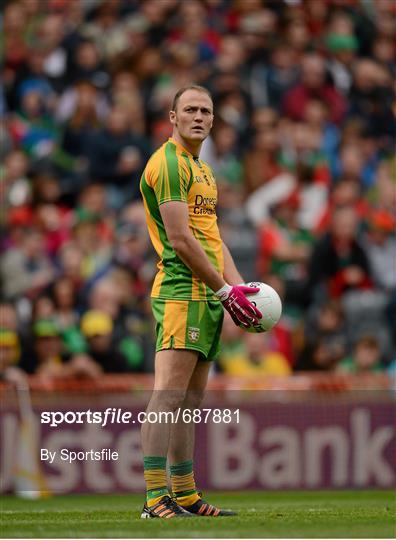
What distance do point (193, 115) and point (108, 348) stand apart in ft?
19.3

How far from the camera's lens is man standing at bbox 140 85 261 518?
7297 mm

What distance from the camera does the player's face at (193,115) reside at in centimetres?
754

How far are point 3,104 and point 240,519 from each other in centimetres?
1057

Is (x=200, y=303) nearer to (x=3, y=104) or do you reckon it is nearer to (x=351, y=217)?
(x=351, y=217)

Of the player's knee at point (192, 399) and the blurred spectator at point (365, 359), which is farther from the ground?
the blurred spectator at point (365, 359)

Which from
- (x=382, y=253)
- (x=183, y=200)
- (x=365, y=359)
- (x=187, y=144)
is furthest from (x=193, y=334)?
(x=382, y=253)

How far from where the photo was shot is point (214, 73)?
17.1 meters

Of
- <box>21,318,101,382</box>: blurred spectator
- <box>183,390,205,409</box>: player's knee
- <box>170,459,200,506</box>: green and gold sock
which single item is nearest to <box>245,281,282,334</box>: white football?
<box>183,390,205,409</box>: player's knee

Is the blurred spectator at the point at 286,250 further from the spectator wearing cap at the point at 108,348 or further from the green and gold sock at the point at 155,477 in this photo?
the green and gold sock at the point at 155,477

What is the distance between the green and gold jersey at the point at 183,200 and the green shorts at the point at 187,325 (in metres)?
0.05

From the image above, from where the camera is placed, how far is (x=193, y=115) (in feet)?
24.8

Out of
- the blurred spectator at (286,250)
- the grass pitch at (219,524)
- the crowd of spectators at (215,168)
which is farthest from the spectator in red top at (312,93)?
the grass pitch at (219,524)

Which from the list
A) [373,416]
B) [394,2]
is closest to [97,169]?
[373,416]

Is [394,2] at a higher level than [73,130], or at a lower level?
higher
